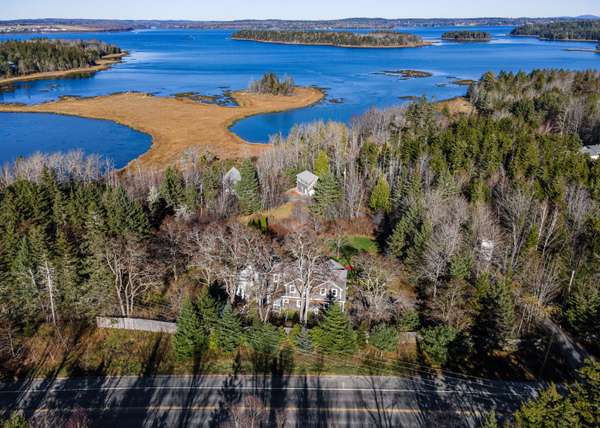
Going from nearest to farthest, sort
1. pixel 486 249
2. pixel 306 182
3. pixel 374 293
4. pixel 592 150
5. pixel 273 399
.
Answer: pixel 273 399
pixel 374 293
pixel 486 249
pixel 306 182
pixel 592 150

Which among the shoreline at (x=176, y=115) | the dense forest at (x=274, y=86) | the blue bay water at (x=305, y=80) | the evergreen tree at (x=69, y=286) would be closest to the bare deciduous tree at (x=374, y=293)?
the evergreen tree at (x=69, y=286)

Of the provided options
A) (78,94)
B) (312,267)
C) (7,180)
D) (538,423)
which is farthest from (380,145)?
(78,94)

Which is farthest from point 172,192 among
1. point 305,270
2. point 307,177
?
point 305,270

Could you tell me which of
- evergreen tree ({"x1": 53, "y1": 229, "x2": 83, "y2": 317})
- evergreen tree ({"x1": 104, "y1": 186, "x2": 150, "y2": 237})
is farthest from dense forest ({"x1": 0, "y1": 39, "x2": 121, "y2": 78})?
evergreen tree ({"x1": 53, "y1": 229, "x2": 83, "y2": 317})

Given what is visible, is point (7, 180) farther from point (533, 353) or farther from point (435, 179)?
point (533, 353)

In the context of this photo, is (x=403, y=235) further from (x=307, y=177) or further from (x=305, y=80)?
(x=305, y=80)

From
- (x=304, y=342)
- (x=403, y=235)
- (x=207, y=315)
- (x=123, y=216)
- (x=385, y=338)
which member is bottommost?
(x=304, y=342)

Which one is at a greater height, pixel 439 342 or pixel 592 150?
pixel 592 150
